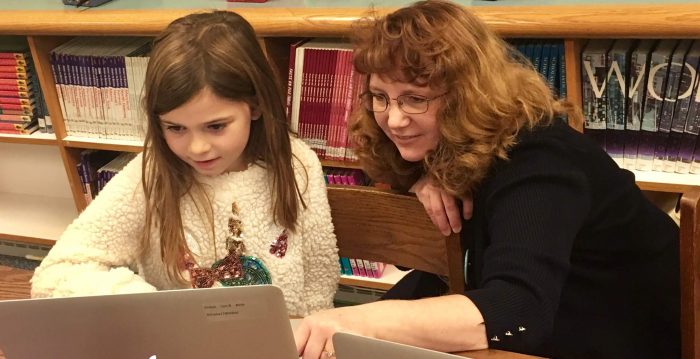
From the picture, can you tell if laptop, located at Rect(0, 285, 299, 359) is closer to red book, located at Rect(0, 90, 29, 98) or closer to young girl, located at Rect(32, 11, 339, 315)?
young girl, located at Rect(32, 11, 339, 315)

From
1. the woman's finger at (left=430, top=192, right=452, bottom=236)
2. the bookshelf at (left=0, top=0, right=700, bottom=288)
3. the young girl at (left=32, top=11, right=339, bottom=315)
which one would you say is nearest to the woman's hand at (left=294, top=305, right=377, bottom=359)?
the woman's finger at (left=430, top=192, right=452, bottom=236)

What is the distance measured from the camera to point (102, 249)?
4.25 feet

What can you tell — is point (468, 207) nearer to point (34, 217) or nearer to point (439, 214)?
point (439, 214)

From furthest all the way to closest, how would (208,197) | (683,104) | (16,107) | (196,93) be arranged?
(16,107) < (683,104) < (208,197) < (196,93)

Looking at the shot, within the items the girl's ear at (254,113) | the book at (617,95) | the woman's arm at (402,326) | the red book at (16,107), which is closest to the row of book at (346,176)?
the book at (617,95)

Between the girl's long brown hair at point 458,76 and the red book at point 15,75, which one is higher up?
the girl's long brown hair at point 458,76

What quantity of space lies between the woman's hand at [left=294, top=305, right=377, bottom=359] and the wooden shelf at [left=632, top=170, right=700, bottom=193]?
1.17 m

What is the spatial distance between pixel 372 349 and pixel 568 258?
493mm

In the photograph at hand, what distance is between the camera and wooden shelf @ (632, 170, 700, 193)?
1.85 m

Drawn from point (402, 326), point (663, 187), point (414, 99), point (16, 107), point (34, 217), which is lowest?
point (34, 217)

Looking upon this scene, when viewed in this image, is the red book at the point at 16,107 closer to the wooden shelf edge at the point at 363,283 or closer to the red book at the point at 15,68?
the red book at the point at 15,68

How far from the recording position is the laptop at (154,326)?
85 cm

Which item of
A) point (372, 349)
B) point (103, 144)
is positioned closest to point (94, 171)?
point (103, 144)

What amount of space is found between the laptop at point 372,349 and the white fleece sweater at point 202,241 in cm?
61
